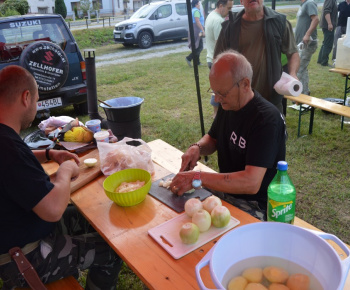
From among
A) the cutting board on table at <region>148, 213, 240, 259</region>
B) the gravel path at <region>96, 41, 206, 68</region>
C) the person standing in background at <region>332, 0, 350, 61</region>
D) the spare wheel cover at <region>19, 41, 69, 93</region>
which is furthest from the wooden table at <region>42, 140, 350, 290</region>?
the gravel path at <region>96, 41, 206, 68</region>

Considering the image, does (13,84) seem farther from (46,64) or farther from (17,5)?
(17,5)

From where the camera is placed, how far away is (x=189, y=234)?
1.35m

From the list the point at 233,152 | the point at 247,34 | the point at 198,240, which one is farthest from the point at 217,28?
the point at 198,240

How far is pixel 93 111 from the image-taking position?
3.38 metres

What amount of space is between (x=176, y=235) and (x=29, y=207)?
2.17 ft

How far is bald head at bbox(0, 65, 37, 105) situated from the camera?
1.52 m

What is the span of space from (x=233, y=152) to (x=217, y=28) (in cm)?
Result: 395

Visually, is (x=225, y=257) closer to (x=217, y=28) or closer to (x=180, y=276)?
(x=180, y=276)

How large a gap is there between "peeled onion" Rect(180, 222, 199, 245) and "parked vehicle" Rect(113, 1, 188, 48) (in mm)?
11653

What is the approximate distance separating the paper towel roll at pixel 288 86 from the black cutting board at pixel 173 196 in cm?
153

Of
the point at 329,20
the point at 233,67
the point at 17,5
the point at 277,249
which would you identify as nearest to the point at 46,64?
the point at 233,67

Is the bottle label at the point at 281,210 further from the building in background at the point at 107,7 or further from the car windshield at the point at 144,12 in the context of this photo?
the building in background at the point at 107,7

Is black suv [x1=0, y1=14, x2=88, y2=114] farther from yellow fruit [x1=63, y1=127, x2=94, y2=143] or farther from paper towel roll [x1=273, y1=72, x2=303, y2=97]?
paper towel roll [x1=273, y1=72, x2=303, y2=97]

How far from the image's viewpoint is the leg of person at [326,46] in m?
8.34
